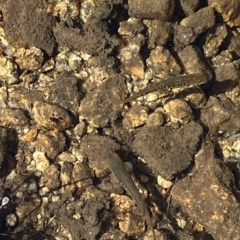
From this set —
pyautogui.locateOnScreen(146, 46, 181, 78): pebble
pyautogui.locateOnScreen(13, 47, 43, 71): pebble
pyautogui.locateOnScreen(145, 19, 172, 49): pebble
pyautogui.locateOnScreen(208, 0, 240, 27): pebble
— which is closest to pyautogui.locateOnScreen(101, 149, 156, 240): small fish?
pyautogui.locateOnScreen(146, 46, 181, 78): pebble

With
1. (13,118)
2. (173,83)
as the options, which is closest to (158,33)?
(173,83)

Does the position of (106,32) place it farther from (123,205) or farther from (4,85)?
(123,205)

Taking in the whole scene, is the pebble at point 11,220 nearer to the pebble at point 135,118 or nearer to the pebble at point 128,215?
the pebble at point 128,215

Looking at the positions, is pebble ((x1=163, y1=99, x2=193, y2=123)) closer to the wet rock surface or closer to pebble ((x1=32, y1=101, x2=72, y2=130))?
the wet rock surface

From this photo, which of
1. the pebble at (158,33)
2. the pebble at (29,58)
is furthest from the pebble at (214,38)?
the pebble at (29,58)

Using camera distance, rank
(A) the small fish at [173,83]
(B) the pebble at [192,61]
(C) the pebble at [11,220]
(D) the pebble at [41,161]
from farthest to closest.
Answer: (B) the pebble at [192,61] < (A) the small fish at [173,83] < (D) the pebble at [41,161] < (C) the pebble at [11,220]

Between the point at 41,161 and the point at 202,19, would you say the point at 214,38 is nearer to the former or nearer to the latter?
the point at 202,19

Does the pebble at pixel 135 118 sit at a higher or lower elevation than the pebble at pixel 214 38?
lower
